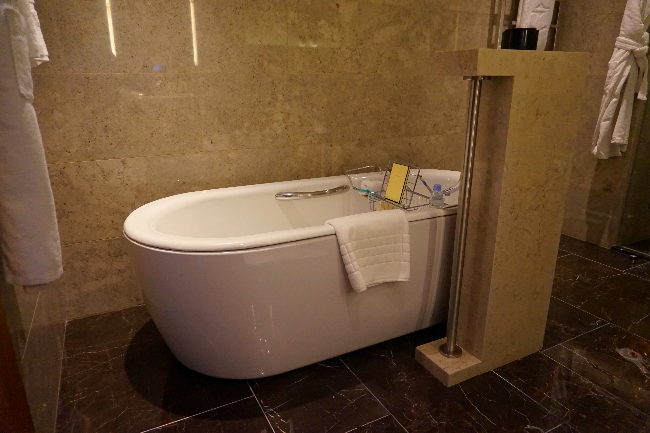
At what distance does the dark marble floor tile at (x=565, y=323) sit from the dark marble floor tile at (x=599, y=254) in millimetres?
811

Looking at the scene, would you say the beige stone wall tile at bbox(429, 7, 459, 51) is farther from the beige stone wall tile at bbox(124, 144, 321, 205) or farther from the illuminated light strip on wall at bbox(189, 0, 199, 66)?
the illuminated light strip on wall at bbox(189, 0, 199, 66)

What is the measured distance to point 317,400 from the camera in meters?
1.61

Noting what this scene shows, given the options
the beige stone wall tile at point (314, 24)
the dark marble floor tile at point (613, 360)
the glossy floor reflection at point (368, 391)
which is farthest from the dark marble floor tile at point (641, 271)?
the beige stone wall tile at point (314, 24)

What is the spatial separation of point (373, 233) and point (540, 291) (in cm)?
79

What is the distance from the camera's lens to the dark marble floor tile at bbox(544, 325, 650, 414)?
168cm

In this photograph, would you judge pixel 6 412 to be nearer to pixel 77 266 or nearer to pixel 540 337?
pixel 77 266

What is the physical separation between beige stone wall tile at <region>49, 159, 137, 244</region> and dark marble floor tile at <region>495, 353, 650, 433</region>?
1894 mm

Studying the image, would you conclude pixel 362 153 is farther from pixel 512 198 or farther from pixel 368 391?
pixel 368 391

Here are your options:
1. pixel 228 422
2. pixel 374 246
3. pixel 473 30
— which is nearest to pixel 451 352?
pixel 374 246

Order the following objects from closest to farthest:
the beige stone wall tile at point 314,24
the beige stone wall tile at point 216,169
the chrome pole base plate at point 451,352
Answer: the chrome pole base plate at point 451,352, the beige stone wall tile at point 216,169, the beige stone wall tile at point 314,24

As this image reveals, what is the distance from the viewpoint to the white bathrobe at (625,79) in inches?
104

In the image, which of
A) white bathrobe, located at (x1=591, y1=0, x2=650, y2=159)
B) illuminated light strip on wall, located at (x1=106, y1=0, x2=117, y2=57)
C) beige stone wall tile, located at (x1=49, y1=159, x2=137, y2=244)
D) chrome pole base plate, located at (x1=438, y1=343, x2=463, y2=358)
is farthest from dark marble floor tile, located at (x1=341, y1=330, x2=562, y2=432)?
white bathrobe, located at (x1=591, y1=0, x2=650, y2=159)

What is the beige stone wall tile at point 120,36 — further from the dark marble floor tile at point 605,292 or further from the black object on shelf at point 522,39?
the dark marble floor tile at point 605,292

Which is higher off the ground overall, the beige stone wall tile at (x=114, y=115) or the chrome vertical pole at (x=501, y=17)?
the chrome vertical pole at (x=501, y=17)
